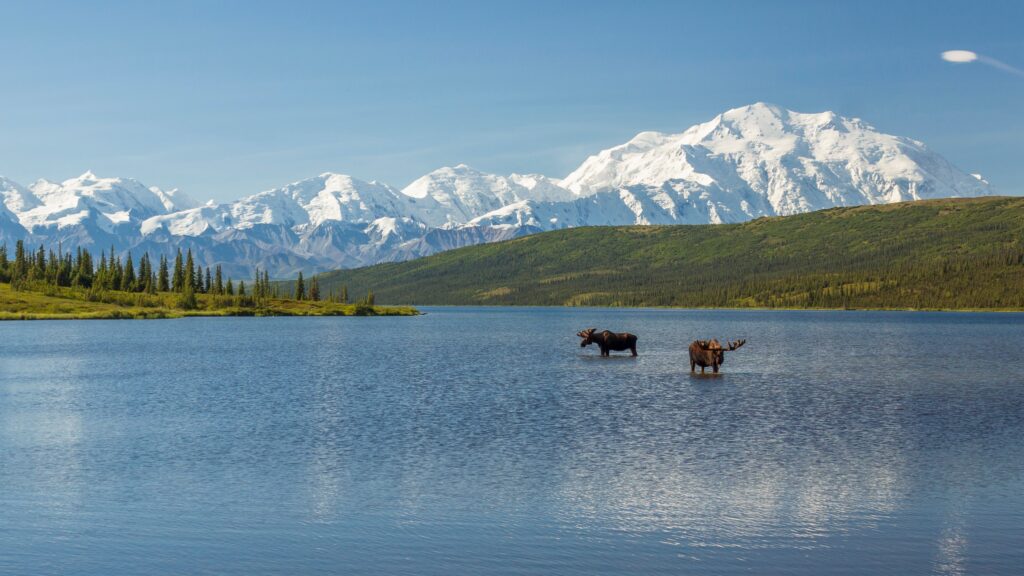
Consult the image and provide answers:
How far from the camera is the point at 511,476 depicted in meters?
35.2

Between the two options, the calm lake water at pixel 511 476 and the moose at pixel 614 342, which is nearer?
the calm lake water at pixel 511 476

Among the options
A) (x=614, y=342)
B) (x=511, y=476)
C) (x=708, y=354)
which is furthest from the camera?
(x=614, y=342)

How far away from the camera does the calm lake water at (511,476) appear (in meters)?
25.0

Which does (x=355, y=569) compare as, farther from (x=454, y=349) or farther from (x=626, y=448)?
(x=454, y=349)

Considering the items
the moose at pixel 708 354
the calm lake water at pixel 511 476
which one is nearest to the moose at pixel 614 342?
the moose at pixel 708 354

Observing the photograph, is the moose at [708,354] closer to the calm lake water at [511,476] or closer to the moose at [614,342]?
the calm lake water at [511,476]

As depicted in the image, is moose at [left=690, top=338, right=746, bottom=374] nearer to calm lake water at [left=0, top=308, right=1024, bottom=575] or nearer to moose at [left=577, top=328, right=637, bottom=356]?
calm lake water at [left=0, top=308, right=1024, bottom=575]

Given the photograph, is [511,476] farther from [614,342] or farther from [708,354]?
[614,342]

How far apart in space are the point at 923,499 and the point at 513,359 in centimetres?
7663

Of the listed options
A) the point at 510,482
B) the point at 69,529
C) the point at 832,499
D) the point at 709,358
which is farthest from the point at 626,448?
the point at 709,358

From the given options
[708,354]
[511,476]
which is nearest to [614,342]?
[708,354]

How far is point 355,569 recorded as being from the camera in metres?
23.8

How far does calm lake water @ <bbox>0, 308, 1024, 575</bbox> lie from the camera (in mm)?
25000

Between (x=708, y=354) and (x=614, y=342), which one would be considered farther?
(x=614, y=342)
